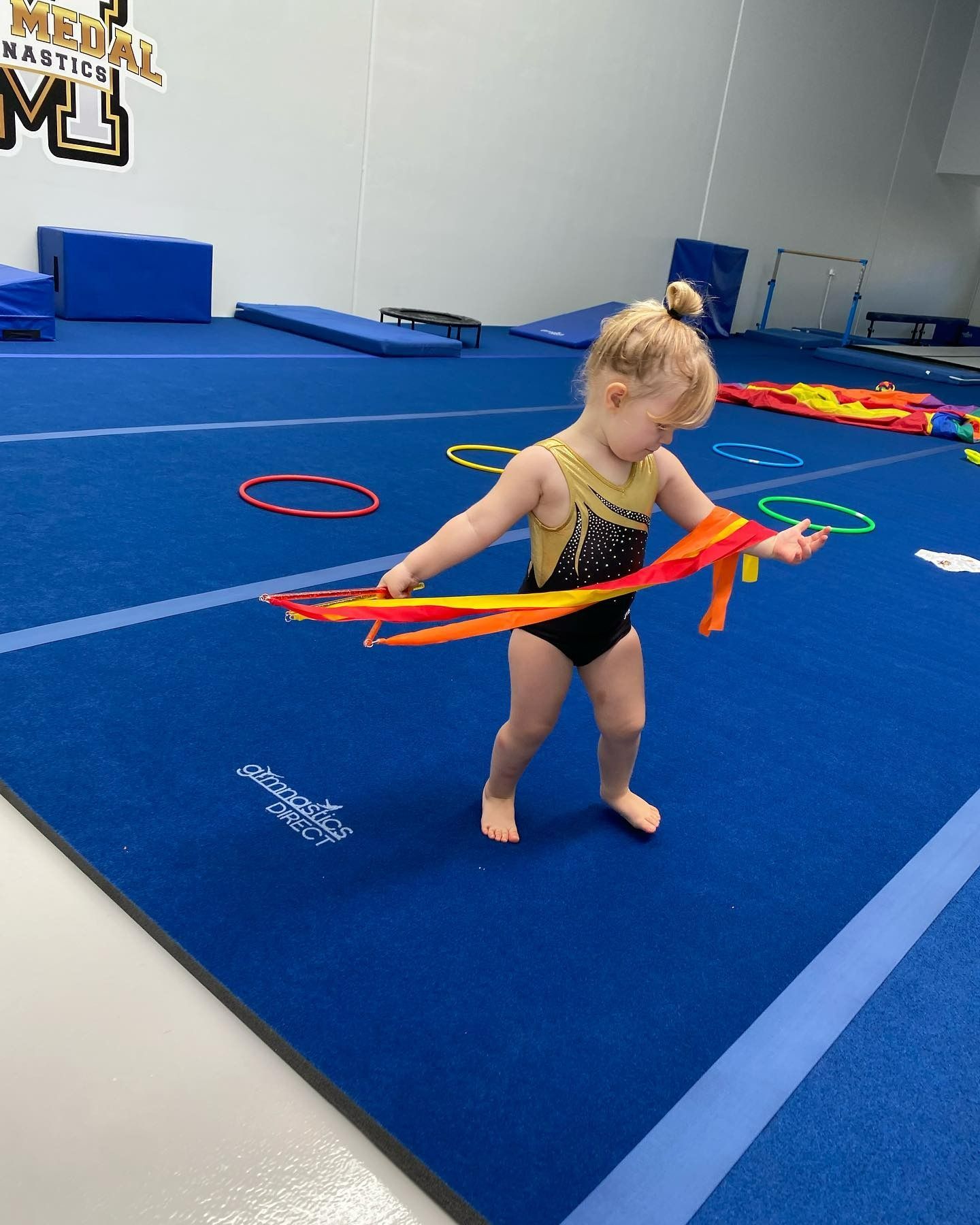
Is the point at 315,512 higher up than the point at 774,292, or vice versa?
the point at 774,292

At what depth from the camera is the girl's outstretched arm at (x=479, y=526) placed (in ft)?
5.47

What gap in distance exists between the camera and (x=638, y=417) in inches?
64.0

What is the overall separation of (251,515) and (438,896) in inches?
82.6

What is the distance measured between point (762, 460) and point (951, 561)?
1638 mm

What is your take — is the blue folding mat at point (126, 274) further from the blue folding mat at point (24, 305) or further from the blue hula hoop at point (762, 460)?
the blue hula hoop at point (762, 460)

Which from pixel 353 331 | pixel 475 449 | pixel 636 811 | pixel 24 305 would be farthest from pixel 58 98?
pixel 636 811

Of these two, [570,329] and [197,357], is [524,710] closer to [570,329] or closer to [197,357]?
[197,357]

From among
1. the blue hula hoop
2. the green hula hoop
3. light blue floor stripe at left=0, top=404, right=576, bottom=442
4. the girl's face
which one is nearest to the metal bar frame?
the blue hula hoop

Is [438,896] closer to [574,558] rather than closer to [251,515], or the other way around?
[574,558]

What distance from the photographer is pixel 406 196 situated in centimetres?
909

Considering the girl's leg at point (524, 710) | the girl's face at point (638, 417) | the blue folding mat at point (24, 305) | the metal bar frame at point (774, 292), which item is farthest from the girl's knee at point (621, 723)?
the metal bar frame at point (774, 292)

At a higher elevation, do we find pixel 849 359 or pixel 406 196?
pixel 406 196

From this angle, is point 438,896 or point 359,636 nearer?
point 438,896

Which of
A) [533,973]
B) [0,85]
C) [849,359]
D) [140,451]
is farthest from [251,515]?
[849,359]
